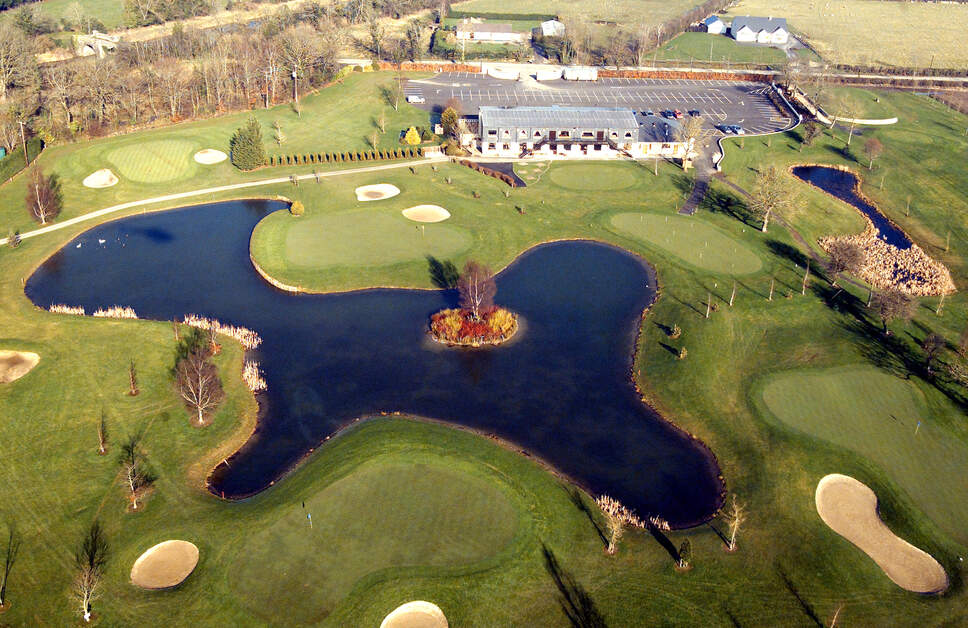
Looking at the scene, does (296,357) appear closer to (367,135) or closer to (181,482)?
(181,482)

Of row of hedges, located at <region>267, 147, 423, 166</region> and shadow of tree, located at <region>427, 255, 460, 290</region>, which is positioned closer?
shadow of tree, located at <region>427, 255, 460, 290</region>

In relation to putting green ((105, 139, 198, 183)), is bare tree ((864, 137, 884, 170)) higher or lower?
higher

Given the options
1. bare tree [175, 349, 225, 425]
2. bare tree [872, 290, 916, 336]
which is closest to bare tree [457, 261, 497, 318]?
bare tree [175, 349, 225, 425]

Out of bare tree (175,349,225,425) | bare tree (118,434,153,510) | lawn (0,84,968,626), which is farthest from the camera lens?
bare tree (175,349,225,425)

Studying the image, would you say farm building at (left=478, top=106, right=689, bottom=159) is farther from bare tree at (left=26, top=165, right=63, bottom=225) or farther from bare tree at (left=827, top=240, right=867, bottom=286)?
bare tree at (left=26, top=165, right=63, bottom=225)

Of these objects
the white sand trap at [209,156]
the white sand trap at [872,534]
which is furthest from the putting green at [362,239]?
the white sand trap at [872,534]

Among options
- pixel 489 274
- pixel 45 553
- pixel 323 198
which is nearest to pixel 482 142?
pixel 323 198

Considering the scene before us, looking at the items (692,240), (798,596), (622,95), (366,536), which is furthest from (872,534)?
(622,95)


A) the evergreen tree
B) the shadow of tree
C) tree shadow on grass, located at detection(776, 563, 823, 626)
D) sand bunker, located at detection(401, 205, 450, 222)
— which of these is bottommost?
tree shadow on grass, located at detection(776, 563, 823, 626)

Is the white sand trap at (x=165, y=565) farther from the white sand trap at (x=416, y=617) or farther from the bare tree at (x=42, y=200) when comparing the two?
the bare tree at (x=42, y=200)
